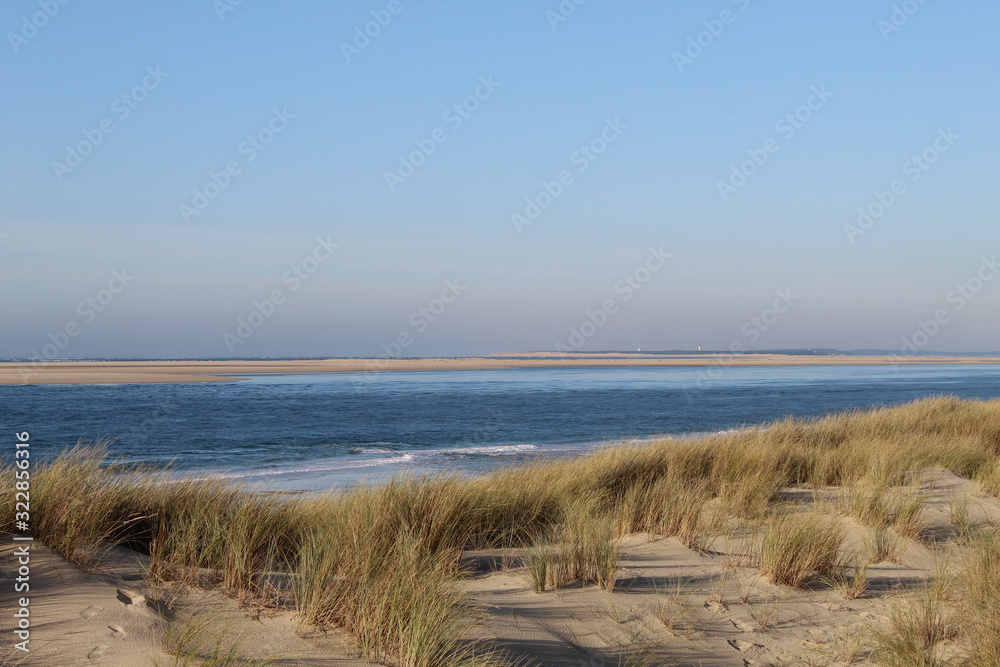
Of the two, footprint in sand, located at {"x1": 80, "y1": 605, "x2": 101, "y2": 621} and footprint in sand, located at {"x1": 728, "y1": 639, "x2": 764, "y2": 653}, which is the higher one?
footprint in sand, located at {"x1": 728, "y1": 639, "x2": 764, "y2": 653}

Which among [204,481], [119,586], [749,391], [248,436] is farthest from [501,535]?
[749,391]

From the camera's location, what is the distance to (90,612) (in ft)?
12.6

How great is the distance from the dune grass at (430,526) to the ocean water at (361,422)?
1.42 meters

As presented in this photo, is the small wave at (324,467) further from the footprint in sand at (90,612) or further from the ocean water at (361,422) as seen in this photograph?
the footprint in sand at (90,612)

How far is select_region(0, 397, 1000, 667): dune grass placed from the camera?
12.9ft

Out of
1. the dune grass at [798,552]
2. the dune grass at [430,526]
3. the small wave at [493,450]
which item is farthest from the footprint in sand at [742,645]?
the small wave at [493,450]

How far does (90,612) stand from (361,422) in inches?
756

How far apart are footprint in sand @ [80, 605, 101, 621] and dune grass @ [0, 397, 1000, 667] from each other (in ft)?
2.00

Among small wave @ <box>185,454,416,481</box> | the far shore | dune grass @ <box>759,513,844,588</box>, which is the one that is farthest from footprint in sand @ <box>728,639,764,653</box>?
the far shore

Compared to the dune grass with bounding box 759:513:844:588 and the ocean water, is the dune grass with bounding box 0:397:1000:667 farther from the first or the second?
the ocean water

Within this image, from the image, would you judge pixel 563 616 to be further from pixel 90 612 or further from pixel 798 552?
pixel 90 612

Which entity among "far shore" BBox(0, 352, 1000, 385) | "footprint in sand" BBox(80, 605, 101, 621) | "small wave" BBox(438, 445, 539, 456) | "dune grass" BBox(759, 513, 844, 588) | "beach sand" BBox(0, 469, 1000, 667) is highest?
"far shore" BBox(0, 352, 1000, 385)

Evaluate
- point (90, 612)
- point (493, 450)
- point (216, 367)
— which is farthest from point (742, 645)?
point (216, 367)

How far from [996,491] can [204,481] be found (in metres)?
9.00
